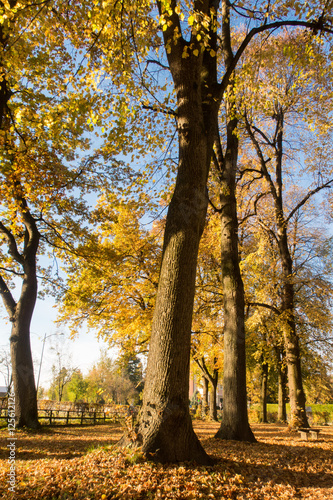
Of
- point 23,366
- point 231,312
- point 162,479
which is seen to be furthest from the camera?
point 23,366

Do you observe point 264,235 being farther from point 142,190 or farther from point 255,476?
point 255,476

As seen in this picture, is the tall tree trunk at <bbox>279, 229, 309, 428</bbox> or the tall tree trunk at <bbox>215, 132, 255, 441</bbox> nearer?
the tall tree trunk at <bbox>215, 132, 255, 441</bbox>

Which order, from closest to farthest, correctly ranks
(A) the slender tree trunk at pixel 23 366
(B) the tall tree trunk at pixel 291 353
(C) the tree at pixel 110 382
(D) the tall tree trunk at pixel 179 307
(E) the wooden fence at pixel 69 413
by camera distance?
(D) the tall tree trunk at pixel 179 307 → (A) the slender tree trunk at pixel 23 366 → (B) the tall tree trunk at pixel 291 353 → (E) the wooden fence at pixel 69 413 → (C) the tree at pixel 110 382

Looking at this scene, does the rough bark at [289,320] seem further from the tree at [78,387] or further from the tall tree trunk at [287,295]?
the tree at [78,387]

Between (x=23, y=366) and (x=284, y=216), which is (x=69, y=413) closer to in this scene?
(x=23, y=366)

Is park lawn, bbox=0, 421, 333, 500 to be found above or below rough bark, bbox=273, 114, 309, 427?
below

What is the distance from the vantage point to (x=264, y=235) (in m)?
13.1

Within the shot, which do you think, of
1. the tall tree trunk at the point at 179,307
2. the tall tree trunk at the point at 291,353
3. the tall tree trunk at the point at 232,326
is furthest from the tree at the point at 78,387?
the tall tree trunk at the point at 179,307

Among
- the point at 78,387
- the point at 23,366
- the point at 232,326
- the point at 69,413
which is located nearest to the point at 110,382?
the point at 78,387

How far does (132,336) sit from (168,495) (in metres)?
12.5

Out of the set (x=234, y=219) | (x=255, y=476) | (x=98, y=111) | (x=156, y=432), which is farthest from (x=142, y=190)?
(x=255, y=476)

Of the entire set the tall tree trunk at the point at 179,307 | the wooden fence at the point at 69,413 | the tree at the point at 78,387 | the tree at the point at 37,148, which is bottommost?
the tree at the point at 78,387

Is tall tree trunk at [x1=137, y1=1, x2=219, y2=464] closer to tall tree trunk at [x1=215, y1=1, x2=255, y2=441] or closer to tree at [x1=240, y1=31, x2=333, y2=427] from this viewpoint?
tall tree trunk at [x1=215, y1=1, x2=255, y2=441]

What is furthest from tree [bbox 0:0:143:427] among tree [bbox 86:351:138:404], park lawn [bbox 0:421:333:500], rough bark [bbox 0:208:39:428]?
tree [bbox 86:351:138:404]
